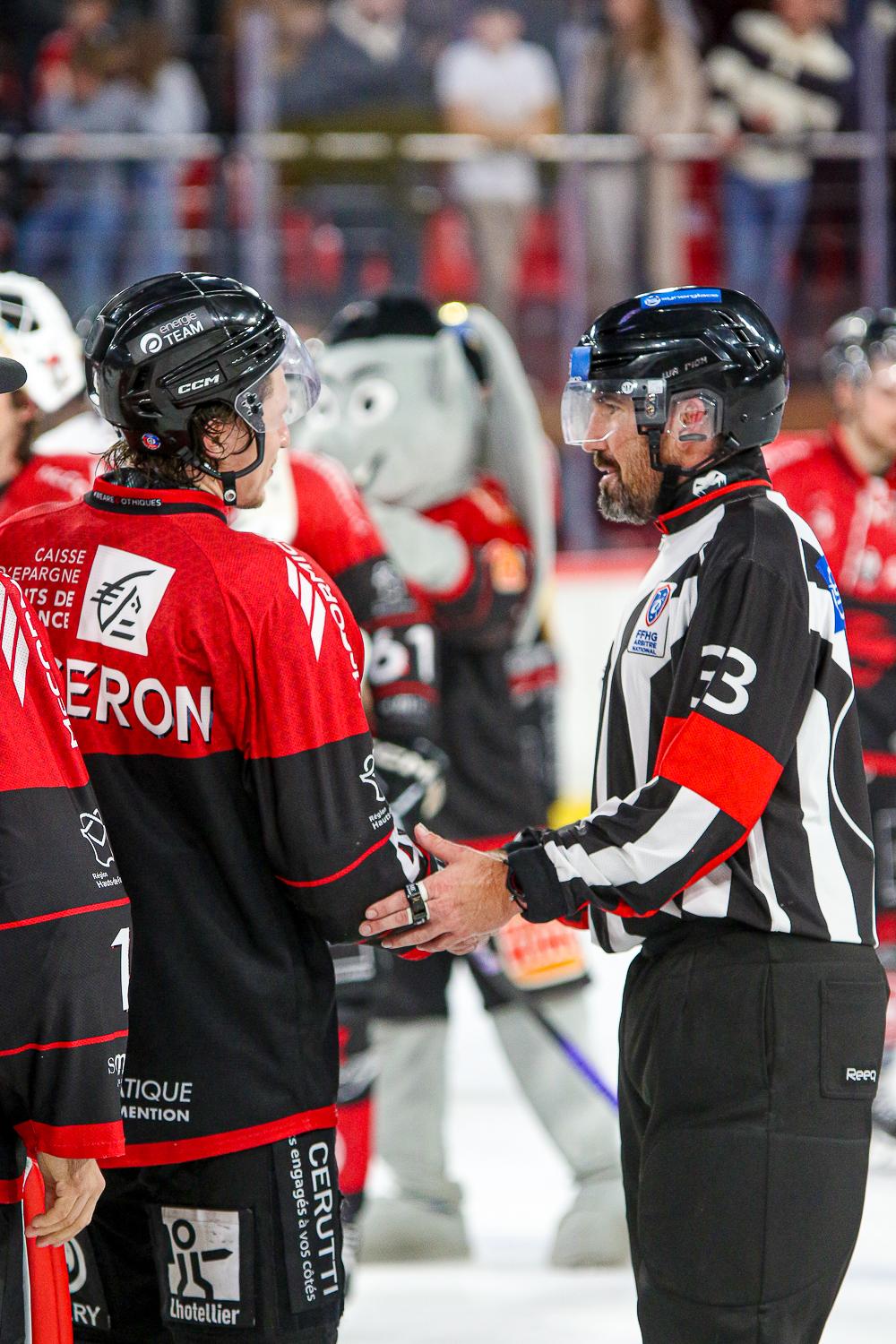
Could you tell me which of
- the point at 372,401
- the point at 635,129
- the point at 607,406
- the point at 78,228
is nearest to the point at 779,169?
the point at 635,129

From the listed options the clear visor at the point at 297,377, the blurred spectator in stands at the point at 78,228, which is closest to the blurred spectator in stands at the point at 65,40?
the blurred spectator in stands at the point at 78,228

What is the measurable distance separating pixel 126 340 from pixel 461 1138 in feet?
10.1

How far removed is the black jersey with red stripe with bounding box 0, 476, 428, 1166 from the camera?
203 cm

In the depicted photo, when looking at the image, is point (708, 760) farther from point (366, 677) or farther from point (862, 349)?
point (862, 349)

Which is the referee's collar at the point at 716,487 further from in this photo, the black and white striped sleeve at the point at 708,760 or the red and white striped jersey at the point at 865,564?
the red and white striped jersey at the point at 865,564

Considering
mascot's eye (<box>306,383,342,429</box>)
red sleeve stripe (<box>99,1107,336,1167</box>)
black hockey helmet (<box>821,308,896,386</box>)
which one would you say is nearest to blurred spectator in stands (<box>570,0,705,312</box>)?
black hockey helmet (<box>821,308,896,386</box>)

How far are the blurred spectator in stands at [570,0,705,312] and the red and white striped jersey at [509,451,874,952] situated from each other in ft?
18.4

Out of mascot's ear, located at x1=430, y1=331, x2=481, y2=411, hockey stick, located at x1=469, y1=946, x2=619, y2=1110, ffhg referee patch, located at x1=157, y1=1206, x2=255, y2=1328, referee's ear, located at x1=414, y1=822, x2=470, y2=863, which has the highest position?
mascot's ear, located at x1=430, y1=331, x2=481, y2=411

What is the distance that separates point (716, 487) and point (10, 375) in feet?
2.85

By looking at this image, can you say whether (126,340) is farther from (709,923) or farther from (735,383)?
(709,923)

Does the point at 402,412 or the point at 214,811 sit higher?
the point at 402,412

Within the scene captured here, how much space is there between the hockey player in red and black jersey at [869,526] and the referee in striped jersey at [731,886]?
224 centimetres

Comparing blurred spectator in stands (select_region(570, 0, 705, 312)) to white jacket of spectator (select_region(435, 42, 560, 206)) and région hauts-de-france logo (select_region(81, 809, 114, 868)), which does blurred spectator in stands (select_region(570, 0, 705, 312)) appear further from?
région hauts-de-france logo (select_region(81, 809, 114, 868))

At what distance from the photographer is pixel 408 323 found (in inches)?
166
